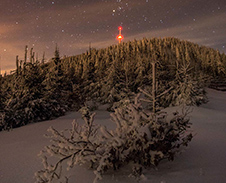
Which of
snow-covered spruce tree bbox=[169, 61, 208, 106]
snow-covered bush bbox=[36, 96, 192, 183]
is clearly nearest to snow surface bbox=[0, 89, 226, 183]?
snow-covered bush bbox=[36, 96, 192, 183]

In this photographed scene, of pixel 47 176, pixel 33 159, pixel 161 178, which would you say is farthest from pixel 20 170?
pixel 161 178

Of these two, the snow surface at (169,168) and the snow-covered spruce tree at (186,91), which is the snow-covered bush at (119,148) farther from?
the snow-covered spruce tree at (186,91)

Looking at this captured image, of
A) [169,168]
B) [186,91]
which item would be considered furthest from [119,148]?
[186,91]

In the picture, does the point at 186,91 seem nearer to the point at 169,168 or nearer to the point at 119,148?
the point at 169,168

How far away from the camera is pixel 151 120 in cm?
394

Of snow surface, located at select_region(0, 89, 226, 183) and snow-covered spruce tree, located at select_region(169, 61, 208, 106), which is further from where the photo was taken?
snow-covered spruce tree, located at select_region(169, 61, 208, 106)

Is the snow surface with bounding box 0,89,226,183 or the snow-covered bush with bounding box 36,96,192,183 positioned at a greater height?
the snow-covered bush with bounding box 36,96,192,183

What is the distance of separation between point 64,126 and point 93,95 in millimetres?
15978

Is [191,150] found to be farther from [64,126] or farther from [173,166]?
[64,126]

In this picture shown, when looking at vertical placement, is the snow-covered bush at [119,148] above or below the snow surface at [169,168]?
above

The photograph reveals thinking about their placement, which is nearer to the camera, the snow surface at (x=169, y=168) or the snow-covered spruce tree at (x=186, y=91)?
the snow surface at (x=169, y=168)

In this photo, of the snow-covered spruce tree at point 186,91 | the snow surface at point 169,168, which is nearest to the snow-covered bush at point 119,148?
the snow surface at point 169,168

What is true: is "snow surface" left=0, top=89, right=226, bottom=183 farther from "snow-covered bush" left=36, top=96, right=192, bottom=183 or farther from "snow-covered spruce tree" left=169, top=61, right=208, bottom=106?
"snow-covered spruce tree" left=169, top=61, right=208, bottom=106

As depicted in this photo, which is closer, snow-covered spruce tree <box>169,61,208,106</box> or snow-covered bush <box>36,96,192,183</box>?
snow-covered bush <box>36,96,192,183</box>
